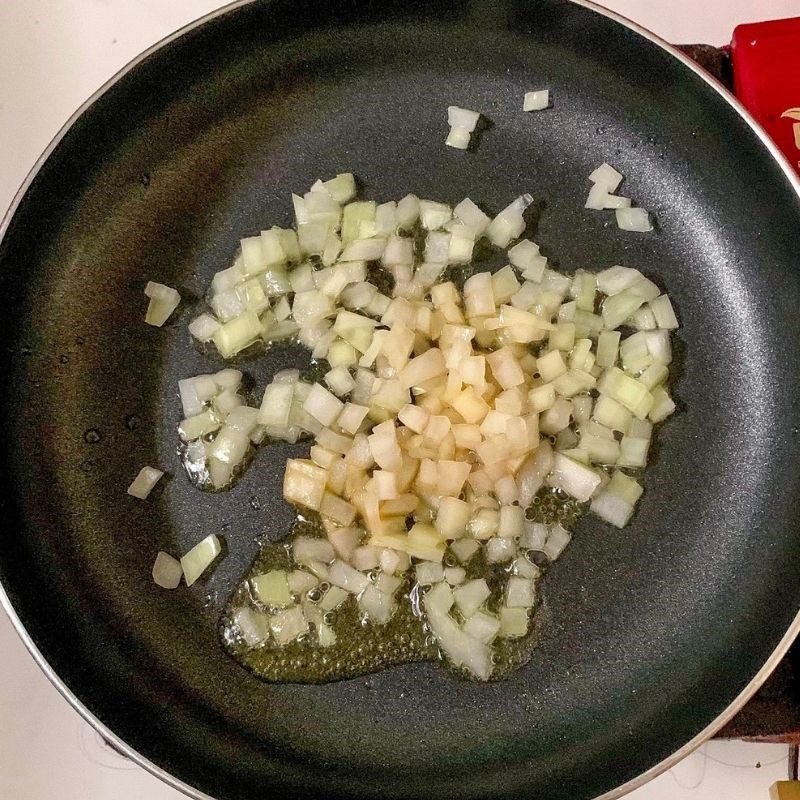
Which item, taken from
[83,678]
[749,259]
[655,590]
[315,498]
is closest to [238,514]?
[315,498]

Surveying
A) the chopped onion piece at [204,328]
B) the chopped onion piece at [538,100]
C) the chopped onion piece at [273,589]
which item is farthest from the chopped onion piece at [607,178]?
the chopped onion piece at [273,589]

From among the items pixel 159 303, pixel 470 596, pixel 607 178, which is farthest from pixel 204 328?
pixel 607 178

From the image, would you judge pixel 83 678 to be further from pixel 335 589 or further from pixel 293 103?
pixel 293 103

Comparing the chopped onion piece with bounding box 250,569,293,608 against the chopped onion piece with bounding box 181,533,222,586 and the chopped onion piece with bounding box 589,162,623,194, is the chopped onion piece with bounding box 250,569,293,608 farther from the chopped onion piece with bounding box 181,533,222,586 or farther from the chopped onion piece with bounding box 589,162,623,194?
the chopped onion piece with bounding box 589,162,623,194

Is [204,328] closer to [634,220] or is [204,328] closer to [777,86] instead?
[634,220]

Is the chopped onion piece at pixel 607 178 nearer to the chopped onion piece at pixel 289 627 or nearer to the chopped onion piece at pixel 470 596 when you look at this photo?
the chopped onion piece at pixel 470 596
